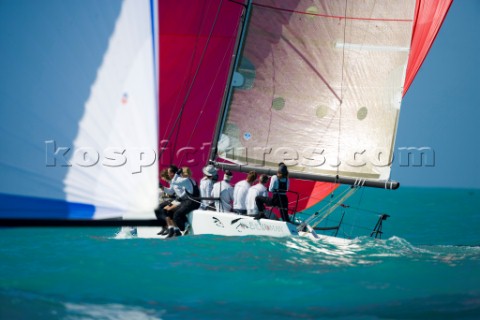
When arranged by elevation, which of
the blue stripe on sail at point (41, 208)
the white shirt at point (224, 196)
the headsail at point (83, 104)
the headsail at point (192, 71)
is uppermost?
the headsail at point (192, 71)

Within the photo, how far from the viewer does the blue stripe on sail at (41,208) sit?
567 centimetres

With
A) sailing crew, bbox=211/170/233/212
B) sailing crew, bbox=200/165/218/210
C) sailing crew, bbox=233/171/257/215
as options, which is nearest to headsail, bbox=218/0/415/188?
sailing crew, bbox=200/165/218/210

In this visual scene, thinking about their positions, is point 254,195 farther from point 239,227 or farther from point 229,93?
point 229,93

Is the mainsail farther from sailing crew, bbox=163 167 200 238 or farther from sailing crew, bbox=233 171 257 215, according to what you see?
sailing crew, bbox=163 167 200 238

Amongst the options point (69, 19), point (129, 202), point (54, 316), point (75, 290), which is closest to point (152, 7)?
point (69, 19)

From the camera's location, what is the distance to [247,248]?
472 inches

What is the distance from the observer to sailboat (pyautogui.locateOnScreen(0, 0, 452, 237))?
5875 mm

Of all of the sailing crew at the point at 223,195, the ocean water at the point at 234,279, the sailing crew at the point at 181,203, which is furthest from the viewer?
the sailing crew at the point at 223,195

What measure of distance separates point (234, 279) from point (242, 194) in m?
3.50

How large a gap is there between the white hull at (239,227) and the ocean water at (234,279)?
0.18 m

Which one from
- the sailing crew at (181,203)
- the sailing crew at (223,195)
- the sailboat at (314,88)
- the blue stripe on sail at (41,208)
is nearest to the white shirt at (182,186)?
the sailing crew at (181,203)

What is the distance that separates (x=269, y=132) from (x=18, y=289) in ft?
21.6

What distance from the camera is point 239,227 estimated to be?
1271 centimetres

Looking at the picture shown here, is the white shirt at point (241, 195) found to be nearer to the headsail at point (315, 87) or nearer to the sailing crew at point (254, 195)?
the sailing crew at point (254, 195)
